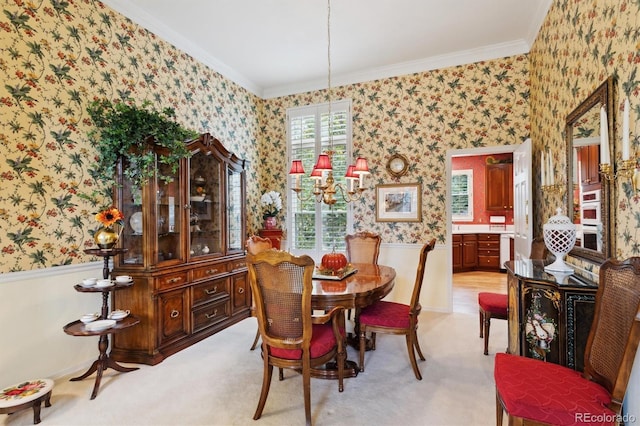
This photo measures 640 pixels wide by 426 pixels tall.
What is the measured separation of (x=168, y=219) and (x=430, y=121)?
3.54m

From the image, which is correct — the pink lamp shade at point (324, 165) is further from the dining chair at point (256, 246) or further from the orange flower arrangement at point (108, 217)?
the orange flower arrangement at point (108, 217)

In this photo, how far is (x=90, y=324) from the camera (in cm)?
247

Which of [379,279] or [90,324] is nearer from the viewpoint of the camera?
[90,324]

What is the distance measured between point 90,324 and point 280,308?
1.60 m

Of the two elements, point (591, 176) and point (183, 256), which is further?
point (183, 256)

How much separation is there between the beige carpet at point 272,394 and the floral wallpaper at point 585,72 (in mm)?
1319

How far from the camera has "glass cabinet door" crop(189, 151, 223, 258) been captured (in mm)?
3489

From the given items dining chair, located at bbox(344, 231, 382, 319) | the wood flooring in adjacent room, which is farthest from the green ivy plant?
the wood flooring in adjacent room

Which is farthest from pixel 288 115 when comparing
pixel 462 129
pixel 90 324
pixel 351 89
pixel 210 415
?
pixel 210 415

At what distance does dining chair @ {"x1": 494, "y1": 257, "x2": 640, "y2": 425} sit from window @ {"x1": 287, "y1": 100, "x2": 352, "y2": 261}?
11.3ft

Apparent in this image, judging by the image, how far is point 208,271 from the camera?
356 centimetres

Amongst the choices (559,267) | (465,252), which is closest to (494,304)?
(559,267)

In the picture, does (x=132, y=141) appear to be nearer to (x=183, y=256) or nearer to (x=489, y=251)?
(x=183, y=256)

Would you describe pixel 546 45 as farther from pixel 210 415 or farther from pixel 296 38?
pixel 210 415
